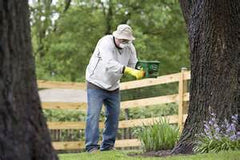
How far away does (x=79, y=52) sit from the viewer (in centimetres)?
1691

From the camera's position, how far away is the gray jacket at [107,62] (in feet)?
22.0

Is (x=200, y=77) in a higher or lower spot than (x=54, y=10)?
lower

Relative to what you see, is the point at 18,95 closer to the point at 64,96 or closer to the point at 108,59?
the point at 108,59

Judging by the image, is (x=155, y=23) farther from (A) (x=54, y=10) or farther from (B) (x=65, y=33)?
(A) (x=54, y=10)

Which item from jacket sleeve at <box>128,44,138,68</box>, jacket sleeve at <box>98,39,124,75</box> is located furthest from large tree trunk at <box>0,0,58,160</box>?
jacket sleeve at <box>128,44,138,68</box>

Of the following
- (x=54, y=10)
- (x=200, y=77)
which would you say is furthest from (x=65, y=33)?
(x=200, y=77)

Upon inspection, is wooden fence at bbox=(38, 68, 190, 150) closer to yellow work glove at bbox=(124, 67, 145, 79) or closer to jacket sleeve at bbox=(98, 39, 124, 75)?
jacket sleeve at bbox=(98, 39, 124, 75)

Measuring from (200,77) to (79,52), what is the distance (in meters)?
11.5

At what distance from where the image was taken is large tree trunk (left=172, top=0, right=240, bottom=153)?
5418 millimetres

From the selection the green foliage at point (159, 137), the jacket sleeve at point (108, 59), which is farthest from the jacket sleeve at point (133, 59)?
the green foliage at point (159, 137)

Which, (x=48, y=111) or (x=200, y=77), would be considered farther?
(x=48, y=111)

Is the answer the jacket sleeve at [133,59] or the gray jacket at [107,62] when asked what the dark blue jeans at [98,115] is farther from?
the jacket sleeve at [133,59]

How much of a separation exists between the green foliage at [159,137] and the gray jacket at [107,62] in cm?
82

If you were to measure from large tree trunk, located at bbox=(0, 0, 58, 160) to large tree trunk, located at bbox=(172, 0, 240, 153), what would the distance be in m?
3.10
